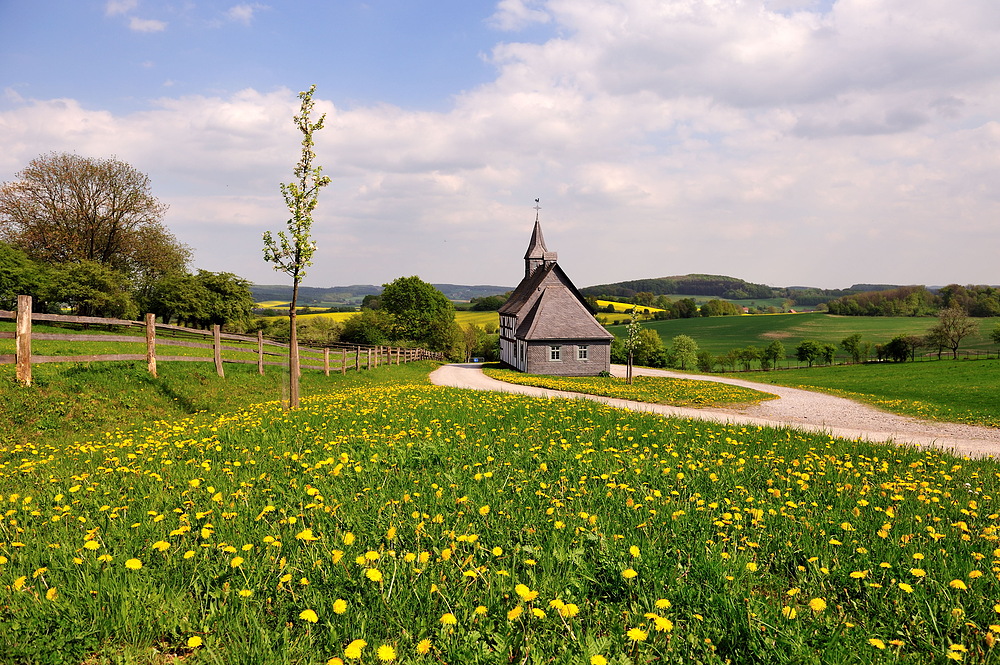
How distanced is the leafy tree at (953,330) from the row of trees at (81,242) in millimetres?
93053

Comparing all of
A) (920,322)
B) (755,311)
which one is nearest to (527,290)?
(920,322)

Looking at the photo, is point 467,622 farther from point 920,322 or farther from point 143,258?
point 920,322

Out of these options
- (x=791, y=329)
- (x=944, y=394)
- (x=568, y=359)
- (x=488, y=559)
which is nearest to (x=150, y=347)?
(x=488, y=559)

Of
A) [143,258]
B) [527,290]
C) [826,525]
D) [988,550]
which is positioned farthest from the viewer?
[527,290]

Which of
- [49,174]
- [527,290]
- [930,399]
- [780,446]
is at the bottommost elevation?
[930,399]

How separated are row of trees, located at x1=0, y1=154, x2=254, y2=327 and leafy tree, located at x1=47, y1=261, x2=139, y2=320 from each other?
0.18ft

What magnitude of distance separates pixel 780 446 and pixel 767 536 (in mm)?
4661

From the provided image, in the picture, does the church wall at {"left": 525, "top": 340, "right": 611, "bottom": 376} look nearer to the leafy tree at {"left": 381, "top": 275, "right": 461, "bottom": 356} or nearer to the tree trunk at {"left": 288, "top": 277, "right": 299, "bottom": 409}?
the leafy tree at {"left": 381, "top": 275, "right": 461, "bottom": 356}

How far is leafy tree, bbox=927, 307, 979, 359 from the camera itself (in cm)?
6625

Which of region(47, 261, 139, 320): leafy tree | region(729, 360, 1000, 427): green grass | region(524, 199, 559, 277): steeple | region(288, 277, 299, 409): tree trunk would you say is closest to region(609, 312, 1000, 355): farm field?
region(524, 199, 559, 277): steeple

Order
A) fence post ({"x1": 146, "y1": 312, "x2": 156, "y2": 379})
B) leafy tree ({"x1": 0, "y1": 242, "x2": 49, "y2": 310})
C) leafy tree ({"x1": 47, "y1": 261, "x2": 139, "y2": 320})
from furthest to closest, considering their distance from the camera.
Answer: leafy tree ({"x1": 47, "y1": 261, "x2": 139, "y2": 320}), leafy tree ({"x1": 0, "y1": 242, "x2": 49, "y2": 310}), fence post ({"x1": 146, "y1": 312, "x2": 156, "y2": 379})

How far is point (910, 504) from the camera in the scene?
526 centimetres

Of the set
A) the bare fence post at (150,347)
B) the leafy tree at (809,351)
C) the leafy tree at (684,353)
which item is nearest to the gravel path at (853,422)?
the bare fence post at (150,347)

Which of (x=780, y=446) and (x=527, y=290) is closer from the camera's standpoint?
(x=780, y=446)
